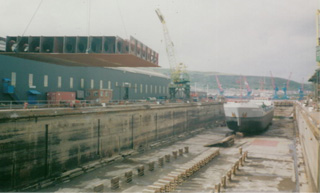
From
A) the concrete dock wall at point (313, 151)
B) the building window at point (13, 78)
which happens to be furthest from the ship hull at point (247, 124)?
the building window at point (13, 78)

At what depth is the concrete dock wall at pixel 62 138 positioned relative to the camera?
21.1 meters

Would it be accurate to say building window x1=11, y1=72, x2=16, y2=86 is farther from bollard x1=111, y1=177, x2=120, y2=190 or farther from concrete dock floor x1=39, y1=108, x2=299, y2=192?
bollard x1=111, y1=177, x2=120, y2=190

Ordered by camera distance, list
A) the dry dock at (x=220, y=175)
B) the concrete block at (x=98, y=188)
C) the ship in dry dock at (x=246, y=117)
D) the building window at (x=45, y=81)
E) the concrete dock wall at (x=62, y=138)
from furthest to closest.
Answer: the ship in dry dock at (x=246, y=117)
the building window at (x=45, y=81)
the dry dock at (x=220, y=175)
the concrete dock wall at (x=62, y=138)
the concrete block at (x=98, y=188)

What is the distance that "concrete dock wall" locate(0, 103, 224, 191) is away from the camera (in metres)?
21.1

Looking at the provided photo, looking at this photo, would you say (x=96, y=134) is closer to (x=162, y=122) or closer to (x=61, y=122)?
(x=61, y=122)

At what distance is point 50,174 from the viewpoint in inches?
958

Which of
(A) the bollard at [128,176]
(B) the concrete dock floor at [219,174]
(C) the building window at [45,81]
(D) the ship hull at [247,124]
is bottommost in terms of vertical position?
(B) the concrete dock floor at [219,174]

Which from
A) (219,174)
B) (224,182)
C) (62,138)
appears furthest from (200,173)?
(62,138)

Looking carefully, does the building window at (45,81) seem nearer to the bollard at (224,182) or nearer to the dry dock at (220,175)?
the dry dock at (220,175)

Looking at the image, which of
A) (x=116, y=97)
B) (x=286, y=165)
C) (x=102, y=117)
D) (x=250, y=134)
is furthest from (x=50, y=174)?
(x=250, y=134)

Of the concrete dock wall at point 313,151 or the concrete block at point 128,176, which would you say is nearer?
the concrete dock wall at point 313,151

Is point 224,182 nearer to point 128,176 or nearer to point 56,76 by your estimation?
point 128,176

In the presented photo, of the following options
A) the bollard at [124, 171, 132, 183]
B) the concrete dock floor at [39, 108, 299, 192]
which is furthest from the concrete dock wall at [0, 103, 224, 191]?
the bollard at [124, 171, 132, 183]

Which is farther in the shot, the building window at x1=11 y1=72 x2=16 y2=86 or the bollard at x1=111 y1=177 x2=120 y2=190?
the building window at x1=11 y1=72 x2=16 y2=86
